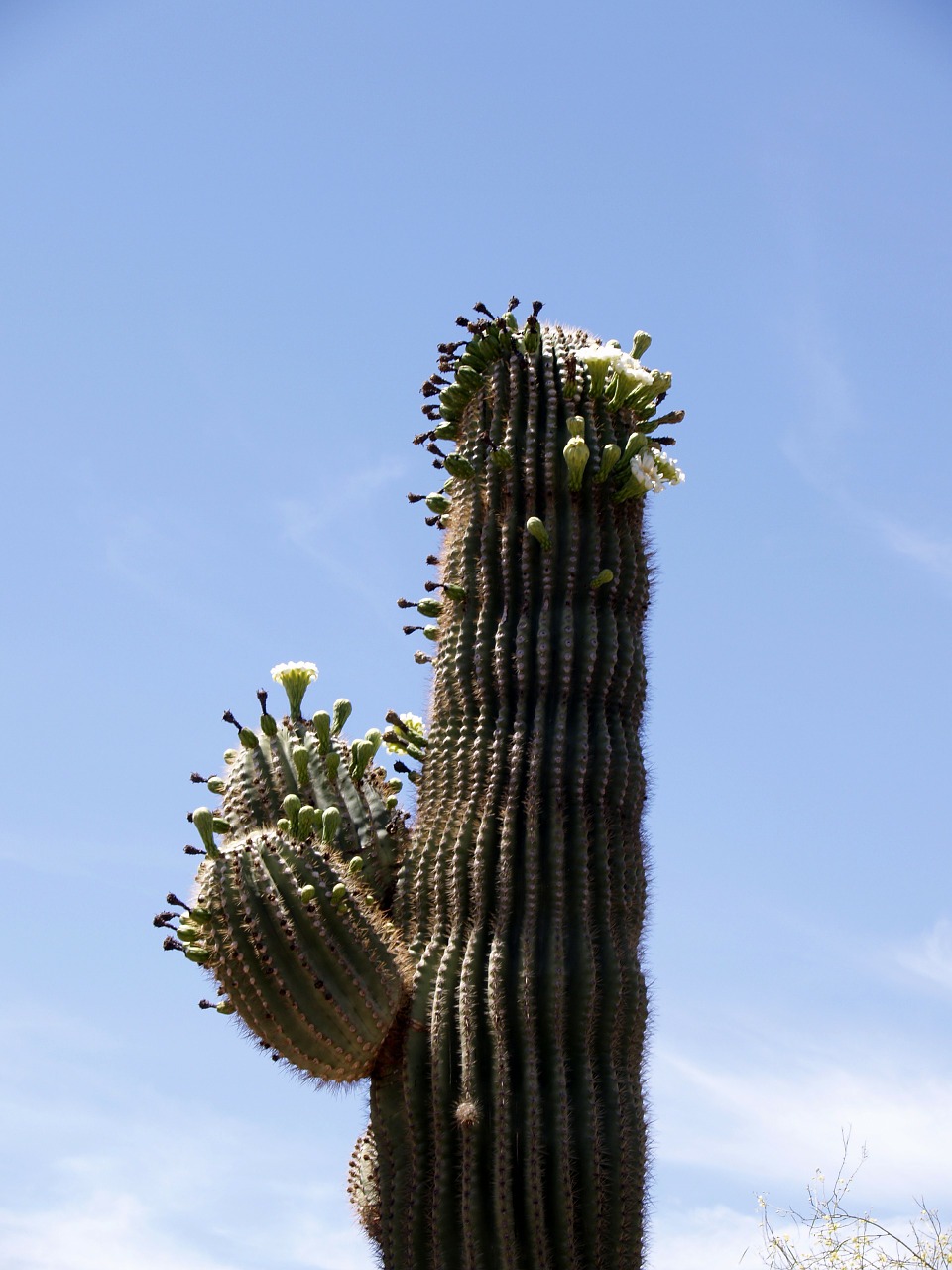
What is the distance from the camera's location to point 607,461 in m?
8.54

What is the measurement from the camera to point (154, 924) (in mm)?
7574

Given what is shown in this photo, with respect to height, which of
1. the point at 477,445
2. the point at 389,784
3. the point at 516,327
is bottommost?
the point at 389,784

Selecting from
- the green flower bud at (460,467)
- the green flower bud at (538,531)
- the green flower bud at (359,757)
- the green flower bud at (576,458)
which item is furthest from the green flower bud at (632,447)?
the green flower bud at (359,757)

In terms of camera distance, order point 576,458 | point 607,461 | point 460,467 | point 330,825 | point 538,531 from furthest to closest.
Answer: point 460,467 < point 607,461 < point 576,458 < point 538,531 < point 330,825

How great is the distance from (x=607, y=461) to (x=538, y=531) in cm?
67

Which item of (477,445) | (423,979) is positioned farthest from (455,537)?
(423,979)

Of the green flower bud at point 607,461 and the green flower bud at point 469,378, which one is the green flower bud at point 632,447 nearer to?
the green flower bud at point 607,461

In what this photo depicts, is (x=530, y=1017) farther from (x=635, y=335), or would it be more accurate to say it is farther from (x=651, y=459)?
(x=635, y=335)

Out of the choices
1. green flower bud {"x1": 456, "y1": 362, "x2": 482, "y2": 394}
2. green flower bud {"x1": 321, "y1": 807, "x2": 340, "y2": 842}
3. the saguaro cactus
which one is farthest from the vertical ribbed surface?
green flower bud {"x1": 321, "y1": 807, "x2": 340, "y2": 842}

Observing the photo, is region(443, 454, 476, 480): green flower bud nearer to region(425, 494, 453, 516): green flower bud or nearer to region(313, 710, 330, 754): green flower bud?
region(425, 494, 453, 516): green flower bud

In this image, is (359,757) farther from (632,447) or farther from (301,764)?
(632,447)

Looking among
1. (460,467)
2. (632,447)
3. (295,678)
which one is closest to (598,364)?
(632,447)

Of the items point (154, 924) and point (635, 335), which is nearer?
point (154, 924)

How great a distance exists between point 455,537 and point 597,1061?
10.3 ft
